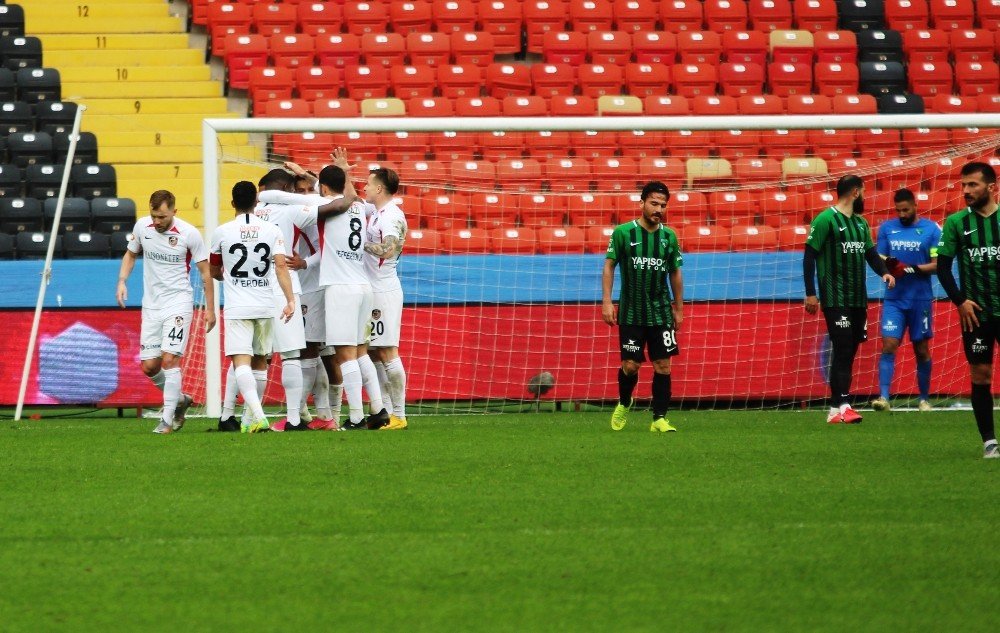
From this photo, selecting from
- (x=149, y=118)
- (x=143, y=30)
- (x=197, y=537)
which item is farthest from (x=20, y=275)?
(x=197, y=537)

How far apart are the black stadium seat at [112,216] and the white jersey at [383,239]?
6027mm

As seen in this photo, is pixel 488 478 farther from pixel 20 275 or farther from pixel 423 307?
pixel 20 275

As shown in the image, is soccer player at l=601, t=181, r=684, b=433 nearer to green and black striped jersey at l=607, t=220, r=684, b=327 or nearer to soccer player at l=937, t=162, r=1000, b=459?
green and black striped jersey at l=607, t=220, r=684, b=327

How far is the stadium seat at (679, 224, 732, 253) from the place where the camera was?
560 inches

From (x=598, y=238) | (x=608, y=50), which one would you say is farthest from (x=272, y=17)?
(x=598, y=238)

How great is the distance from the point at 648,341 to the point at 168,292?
12.2 feet

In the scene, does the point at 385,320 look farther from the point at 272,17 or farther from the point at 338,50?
the point at 272,17

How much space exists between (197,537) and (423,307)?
7633 millimetres

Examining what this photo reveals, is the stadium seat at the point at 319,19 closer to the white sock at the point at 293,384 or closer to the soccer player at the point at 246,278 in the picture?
the soccer player at the point at 246,278

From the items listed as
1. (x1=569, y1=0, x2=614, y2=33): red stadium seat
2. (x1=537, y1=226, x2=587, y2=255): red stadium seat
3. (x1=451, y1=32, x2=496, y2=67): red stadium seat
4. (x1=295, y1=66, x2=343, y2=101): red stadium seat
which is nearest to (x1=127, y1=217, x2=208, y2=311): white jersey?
(x1=537, y1=226, x2=587, y2=255): red stadium seat

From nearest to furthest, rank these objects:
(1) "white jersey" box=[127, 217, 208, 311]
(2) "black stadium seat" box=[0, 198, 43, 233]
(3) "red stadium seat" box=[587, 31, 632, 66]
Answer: (1) "white jersey" box=[127, 217, 208, 311], (2) "black stadium seat" box=[0, 198, 43, 233], (3) "red stadium seat" box=[587, 31, 632, 66]

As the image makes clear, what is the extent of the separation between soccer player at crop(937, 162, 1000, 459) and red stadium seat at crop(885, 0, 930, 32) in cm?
1312

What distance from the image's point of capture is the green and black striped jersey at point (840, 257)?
10750 mm

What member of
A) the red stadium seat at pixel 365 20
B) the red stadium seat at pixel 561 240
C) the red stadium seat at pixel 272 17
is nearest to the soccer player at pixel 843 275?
the red stadium seat at pixel 561 240
